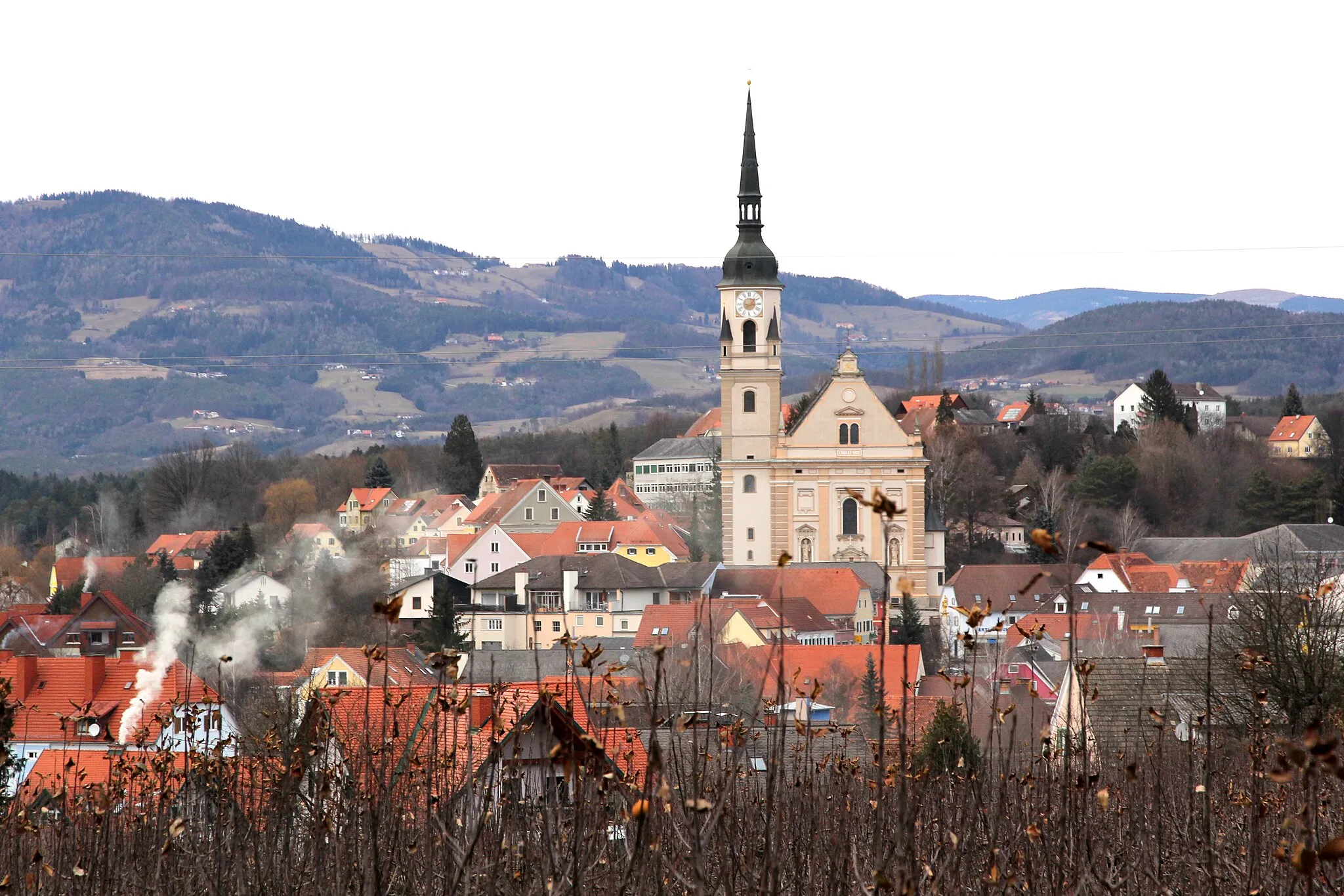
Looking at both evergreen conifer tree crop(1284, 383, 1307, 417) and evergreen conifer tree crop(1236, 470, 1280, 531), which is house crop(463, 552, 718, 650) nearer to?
evergreen conifer tree crop(1236, 470, 1280, 531)

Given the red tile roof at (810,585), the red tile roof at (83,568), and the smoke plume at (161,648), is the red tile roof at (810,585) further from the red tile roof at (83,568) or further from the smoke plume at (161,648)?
the red tile roof at (83,568)

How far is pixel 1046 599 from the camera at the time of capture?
2267 inches

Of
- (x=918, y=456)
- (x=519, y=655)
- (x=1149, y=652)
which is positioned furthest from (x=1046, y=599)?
(x=1149, y=652)

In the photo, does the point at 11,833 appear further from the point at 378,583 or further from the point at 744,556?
the point at 744,556

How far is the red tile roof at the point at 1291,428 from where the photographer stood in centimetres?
10088

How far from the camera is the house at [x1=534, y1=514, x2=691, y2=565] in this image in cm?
7162

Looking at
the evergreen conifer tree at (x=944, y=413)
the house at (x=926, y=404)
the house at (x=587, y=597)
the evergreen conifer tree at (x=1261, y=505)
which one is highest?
the house at (x=926, y=404)

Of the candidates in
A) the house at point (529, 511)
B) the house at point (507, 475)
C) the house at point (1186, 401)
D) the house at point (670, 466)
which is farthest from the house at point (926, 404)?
the house at point (529, 511)

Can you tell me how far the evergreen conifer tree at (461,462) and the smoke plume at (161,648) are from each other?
42.1 metres

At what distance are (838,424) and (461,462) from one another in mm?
39257

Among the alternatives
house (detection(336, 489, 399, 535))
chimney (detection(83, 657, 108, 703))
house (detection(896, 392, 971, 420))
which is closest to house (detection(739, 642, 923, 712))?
chimney (detection(83, 657, 108, 703))

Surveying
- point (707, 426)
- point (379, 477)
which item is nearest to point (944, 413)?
point (379, 477)

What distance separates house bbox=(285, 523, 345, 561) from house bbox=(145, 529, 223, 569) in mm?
3203

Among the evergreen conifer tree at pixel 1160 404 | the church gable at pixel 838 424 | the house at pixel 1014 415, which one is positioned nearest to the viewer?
the church gable at pixel 838 424
